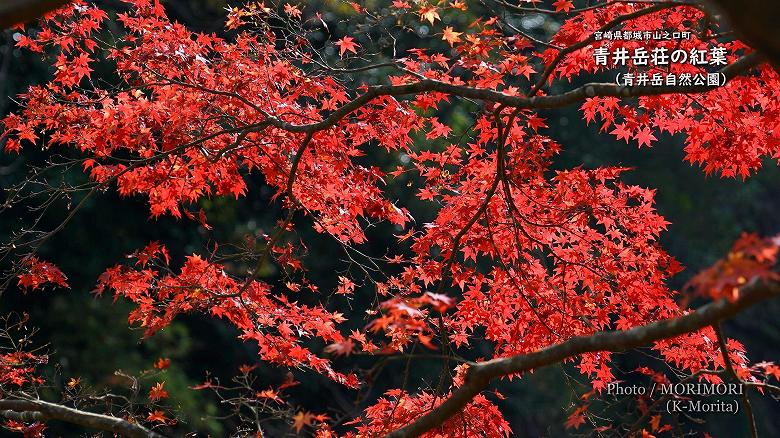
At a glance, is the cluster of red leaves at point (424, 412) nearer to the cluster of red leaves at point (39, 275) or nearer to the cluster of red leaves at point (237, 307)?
the cluster of red leaves at point (237, 307)

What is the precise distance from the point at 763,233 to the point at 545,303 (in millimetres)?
9819

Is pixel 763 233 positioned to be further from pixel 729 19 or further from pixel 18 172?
pixel 729 19

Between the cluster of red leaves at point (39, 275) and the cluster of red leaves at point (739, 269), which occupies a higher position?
the cluster of red leaves at point (739, 269)

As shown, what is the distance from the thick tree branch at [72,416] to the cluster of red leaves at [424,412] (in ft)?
3.23

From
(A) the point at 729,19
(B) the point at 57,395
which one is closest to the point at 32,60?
(B) the point at 57,395

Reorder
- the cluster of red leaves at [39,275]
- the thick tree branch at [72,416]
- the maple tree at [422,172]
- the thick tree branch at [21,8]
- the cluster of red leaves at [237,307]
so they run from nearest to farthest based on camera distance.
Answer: the thick tree branch at [21,8] → the thick tree branch at [72,416] → the maple tree at [422,172] → the cluster of red leaves at [237,307] → the cluster of red leaves at [39,275]

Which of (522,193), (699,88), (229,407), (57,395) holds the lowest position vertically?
(57,395)

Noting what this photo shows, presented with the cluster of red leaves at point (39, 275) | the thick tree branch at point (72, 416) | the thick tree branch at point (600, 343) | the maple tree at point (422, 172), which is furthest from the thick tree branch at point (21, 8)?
the cluster of red leaves at point (39, 275)

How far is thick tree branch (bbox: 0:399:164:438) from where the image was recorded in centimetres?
398

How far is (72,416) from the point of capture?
166 inches

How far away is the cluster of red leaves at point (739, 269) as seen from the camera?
Answer: 213cm

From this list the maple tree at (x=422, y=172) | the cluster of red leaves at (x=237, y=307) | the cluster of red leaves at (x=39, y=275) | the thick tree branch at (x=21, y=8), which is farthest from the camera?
the cluster of red leaves at (x=39, y=275)

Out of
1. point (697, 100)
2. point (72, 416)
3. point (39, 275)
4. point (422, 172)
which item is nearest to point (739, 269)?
point (697, 100)

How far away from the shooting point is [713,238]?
12.4 metres
